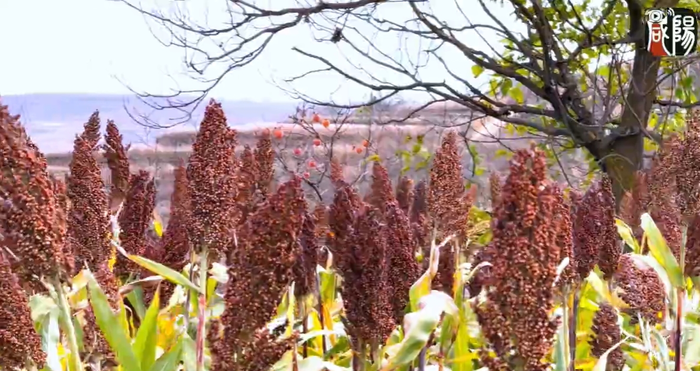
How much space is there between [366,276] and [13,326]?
0.38m

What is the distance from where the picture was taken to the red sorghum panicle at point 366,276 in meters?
0.93

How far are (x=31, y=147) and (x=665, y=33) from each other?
5323 millimetres

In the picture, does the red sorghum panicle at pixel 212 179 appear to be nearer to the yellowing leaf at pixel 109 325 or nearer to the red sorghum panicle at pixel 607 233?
the yellowing leaf at pixel 109 325

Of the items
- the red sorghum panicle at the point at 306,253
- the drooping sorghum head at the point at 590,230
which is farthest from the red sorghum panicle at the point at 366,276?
the drooping sorghum head at the point at 590,230

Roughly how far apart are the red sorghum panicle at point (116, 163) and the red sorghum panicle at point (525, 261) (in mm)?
850

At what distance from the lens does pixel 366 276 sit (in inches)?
36.9

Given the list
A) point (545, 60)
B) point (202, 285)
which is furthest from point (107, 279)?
point (545, 60)

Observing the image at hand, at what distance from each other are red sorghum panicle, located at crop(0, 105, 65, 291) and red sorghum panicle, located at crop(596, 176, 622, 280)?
2.69 ft

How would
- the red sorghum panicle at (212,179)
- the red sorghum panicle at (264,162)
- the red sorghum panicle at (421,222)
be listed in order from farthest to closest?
the red sorghum panicle at (421,222)
the red sorghum panicle at (264,162)
the red sorghum panicle at (212,179)

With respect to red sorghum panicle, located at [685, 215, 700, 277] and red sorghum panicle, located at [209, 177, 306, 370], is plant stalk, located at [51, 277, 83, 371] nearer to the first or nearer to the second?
red sorghum panicle, located at [209, 177, 306, 370]

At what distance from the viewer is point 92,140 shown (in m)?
1.24

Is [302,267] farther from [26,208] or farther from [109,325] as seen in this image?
[26,208]

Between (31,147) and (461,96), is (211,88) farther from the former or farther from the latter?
(31,147)

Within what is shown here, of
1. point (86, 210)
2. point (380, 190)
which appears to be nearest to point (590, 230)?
point (380, 190)
